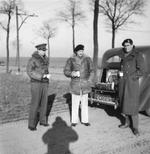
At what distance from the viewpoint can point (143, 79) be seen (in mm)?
7828

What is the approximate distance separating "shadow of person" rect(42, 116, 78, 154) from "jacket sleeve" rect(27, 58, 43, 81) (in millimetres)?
1262

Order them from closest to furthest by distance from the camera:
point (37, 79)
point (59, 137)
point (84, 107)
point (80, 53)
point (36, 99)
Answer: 1. point (59, 137)
2. point (37, 79)
3. point (36, 99)
4. point (80, 53)
5. point (84, 107)

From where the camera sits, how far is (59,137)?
648 centimetres

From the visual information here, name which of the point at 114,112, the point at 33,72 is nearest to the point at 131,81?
the point at 33,72

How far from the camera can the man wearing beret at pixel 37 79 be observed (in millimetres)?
7176

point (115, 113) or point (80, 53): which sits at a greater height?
point (80, 53)

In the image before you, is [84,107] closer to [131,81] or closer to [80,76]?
[80,76]

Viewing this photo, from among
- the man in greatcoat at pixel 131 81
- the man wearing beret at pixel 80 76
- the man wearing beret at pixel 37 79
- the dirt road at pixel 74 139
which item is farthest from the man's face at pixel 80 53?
the dirt road at pixel 74 139

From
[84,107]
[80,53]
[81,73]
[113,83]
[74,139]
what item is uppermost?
[80,53]

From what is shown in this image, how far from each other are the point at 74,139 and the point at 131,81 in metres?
1.75

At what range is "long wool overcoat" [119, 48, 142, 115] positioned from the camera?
263 inches

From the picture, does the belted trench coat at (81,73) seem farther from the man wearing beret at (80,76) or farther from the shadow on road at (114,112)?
the shadow on road at (114,112)

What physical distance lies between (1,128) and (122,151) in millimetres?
3110

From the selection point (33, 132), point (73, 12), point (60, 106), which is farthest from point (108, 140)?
point (73, 12)
